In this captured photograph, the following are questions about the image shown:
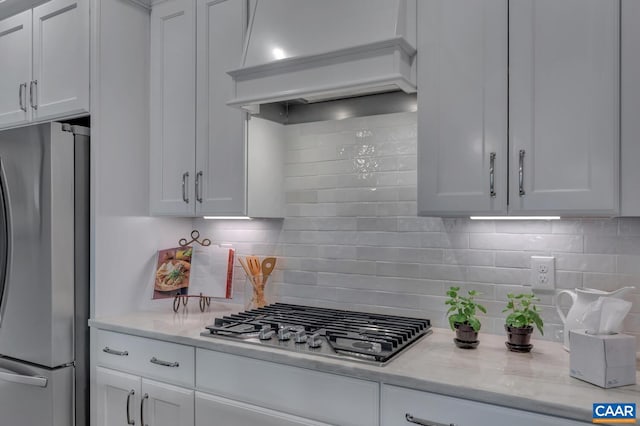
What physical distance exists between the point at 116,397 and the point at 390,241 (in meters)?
1.44

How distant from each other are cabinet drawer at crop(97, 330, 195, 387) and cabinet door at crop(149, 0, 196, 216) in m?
0.66

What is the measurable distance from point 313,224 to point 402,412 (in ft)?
3.74

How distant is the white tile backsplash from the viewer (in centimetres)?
183

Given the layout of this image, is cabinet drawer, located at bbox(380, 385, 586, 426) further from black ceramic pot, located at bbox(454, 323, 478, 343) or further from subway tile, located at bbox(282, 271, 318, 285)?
subway tile, located at bbox(282, 271, 318, 285)

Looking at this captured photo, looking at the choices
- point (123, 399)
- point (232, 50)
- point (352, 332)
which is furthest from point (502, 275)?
point (123, 399)

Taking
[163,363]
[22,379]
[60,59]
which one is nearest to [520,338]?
[163,363]

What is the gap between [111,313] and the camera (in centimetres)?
235

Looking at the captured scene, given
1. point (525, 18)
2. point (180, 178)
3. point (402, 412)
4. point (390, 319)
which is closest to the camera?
point (402, 412)

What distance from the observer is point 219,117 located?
2.29 m

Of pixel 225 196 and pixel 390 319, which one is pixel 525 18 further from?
pixel 225 196

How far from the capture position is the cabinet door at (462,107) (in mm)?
1677

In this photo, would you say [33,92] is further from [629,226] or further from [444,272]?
[629,226]

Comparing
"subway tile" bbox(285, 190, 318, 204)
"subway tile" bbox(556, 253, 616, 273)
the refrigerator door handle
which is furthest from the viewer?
"subway tile" bbox(285, 190, 318, 204)

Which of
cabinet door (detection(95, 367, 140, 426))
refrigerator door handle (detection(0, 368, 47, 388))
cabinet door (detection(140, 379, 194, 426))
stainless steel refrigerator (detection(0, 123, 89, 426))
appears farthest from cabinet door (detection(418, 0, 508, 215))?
refrigerator door handle (detection(0, 368, 47, 388))
